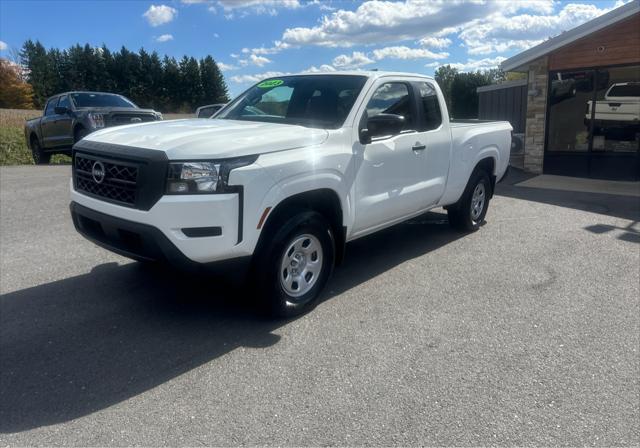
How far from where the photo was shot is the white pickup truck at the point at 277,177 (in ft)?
11.7

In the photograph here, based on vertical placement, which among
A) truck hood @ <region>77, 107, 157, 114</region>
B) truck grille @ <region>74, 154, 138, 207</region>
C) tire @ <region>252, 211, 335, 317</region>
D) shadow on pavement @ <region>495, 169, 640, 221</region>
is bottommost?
shadow on pavement @ <region>495, 169, 640, 221</region>

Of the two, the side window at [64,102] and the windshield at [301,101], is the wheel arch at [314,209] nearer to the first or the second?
the windshield at [301,101]

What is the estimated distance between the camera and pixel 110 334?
159 inches

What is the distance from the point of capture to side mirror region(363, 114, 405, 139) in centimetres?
452

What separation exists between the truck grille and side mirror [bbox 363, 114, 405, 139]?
6.68 ft

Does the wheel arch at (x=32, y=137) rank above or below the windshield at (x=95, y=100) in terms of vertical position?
below

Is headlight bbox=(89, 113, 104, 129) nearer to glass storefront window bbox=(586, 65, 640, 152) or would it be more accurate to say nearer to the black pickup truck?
the black pickup truck

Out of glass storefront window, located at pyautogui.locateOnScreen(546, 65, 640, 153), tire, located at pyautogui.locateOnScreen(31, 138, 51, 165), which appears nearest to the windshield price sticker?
glass storefront window, located at pyautogui.locateOnScreen(546, 65, 640, 153)

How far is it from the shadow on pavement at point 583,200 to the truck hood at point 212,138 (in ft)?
21.3

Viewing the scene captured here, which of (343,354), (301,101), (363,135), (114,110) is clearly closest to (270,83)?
(301,101)

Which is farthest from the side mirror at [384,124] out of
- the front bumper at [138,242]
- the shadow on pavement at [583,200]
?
the shadow on pavement at [583,200]

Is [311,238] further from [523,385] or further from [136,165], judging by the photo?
[523,385]

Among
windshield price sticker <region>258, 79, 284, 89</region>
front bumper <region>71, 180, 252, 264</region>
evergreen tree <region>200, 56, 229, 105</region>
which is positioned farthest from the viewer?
evergreen tree <region>200, 56, 229, 105</region>

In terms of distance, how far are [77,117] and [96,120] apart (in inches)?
22.8
